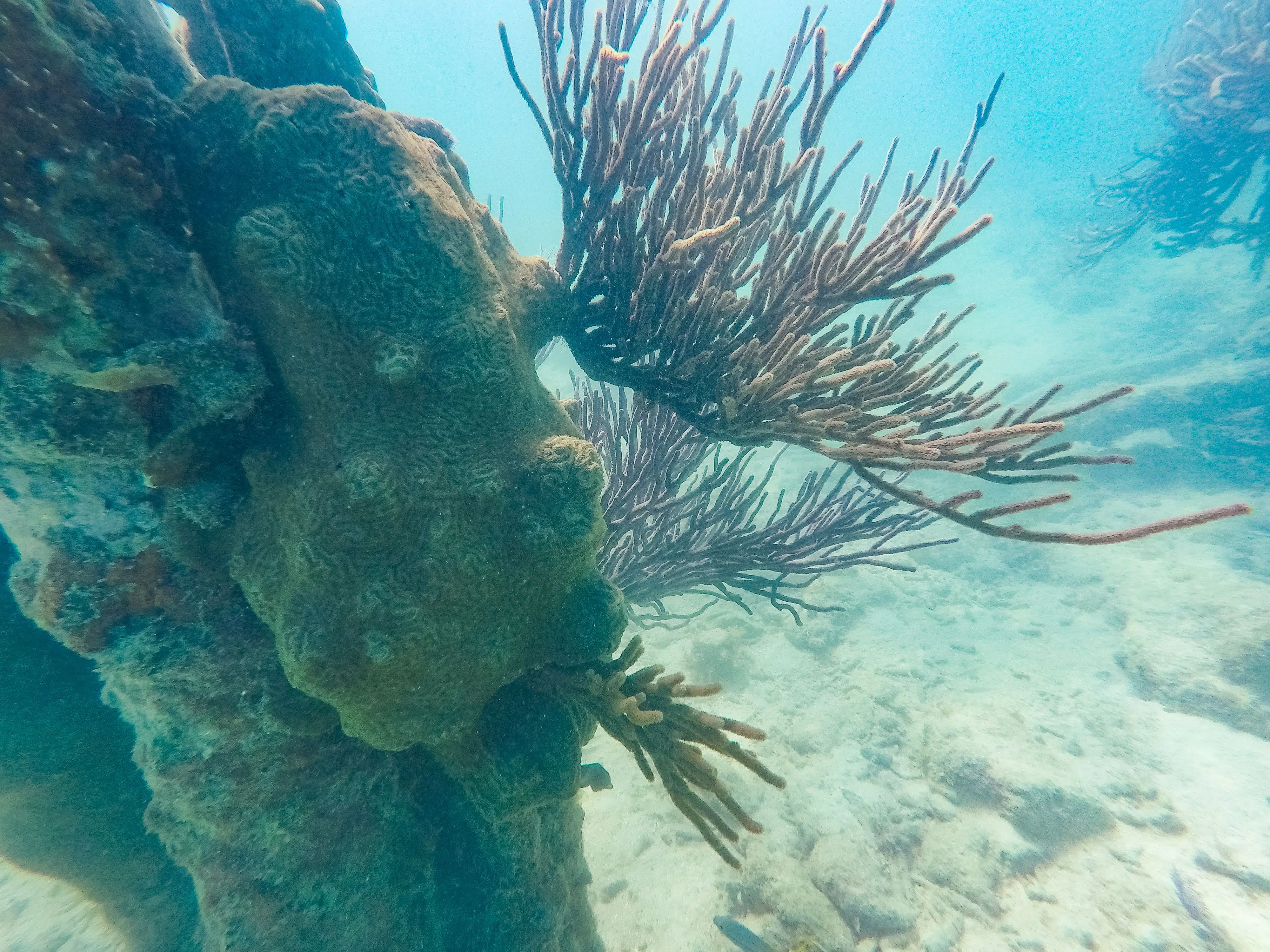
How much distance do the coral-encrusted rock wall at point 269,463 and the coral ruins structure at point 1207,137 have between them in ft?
51.6

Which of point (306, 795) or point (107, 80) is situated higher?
point (107, 80)

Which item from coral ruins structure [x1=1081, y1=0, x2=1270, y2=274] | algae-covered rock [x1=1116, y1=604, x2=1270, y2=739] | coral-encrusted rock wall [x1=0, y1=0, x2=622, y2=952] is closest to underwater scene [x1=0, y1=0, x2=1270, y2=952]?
coral-encrusted rock wall [x1=0, y1=0, x2=622, y2=952]

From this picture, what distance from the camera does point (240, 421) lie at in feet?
6.40

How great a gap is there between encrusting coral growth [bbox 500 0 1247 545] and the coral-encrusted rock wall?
782 mm

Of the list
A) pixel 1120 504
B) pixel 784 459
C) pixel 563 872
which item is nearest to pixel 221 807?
Answer: pixel 563 872

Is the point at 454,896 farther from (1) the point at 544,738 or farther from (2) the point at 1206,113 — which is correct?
(2) the point at 1206,113

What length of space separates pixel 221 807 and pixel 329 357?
5.51ft

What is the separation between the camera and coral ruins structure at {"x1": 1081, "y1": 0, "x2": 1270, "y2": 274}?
10.7 meters

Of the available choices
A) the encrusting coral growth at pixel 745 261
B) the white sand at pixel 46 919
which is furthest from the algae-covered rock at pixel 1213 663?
the white sand at pixel 46 919

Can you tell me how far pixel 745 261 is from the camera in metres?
2.99

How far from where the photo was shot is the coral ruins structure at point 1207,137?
10664 mm

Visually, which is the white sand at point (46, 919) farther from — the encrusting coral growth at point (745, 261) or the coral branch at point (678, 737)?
the encrusting coral growth at point (745, 261)

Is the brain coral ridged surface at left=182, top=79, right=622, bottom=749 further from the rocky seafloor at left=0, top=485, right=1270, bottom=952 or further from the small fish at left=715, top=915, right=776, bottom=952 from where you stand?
the small fish at left=715, top=915, right=776, bottom=952

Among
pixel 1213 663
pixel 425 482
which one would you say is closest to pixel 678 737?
pixel 425 482
